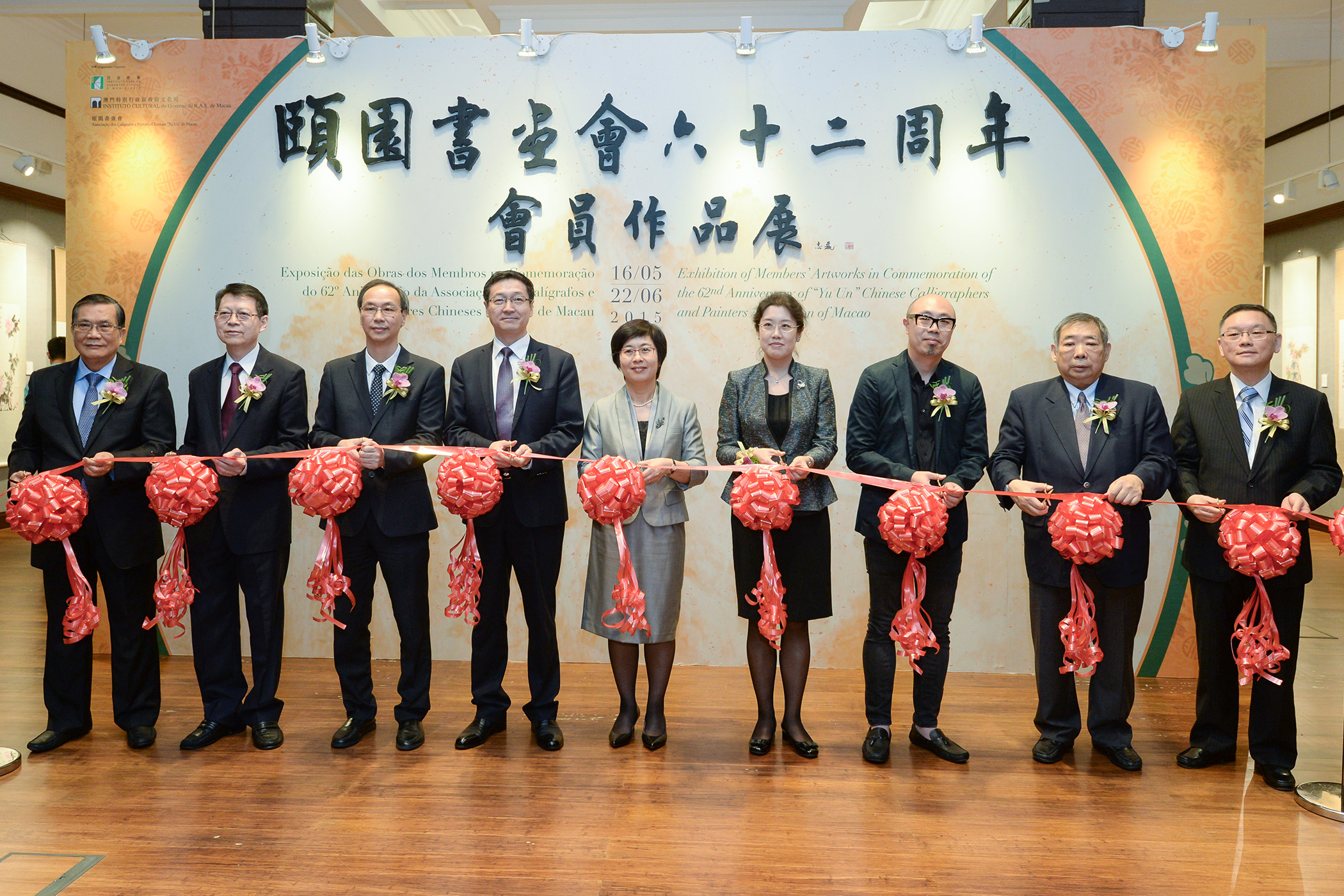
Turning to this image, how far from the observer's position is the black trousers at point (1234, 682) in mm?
3123

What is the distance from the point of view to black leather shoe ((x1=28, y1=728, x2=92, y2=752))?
3299 millimetres

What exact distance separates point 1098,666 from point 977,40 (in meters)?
2.96

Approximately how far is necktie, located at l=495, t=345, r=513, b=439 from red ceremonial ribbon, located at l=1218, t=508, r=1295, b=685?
252cm

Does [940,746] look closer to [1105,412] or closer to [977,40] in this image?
[1105,412]

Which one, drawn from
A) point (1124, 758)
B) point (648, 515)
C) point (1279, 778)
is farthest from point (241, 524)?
point (1279, 778)

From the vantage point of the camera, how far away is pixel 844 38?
446 cm

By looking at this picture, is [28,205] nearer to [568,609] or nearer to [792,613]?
[568,609]

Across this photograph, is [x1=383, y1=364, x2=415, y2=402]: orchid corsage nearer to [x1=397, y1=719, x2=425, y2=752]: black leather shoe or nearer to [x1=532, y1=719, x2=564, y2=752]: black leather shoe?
[x1=397, y1=719, x2=425, y2=752]: black leather shoe

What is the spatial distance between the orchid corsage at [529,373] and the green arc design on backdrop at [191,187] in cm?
243

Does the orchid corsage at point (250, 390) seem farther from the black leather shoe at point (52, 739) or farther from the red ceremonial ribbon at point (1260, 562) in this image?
the red ceremonial ribbon at point (1260, 562)

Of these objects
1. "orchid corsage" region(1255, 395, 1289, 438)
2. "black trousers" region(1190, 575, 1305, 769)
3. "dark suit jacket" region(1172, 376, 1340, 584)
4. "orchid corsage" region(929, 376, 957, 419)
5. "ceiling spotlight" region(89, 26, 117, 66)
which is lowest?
"black trousers" region(1190, 575, 1305, 769)

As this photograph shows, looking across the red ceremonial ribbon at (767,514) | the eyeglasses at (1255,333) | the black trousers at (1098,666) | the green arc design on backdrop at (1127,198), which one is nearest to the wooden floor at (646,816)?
the black trousers at (1098,666)

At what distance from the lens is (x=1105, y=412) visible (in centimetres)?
322

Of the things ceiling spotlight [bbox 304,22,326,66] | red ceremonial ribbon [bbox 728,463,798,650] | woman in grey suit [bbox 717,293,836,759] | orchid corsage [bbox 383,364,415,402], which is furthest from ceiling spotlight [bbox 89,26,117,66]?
red ceremonial ribbon [bbox 728,463,798,650]
